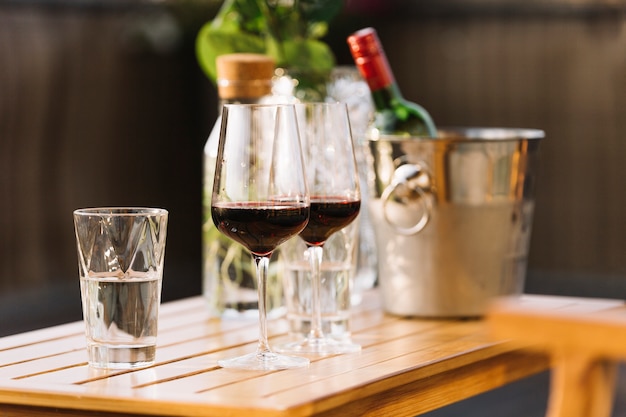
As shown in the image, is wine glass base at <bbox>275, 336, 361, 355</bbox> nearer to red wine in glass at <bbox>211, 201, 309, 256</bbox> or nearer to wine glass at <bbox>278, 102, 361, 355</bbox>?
wine glass at <bbox>278, 102, 361, 355</bbox>

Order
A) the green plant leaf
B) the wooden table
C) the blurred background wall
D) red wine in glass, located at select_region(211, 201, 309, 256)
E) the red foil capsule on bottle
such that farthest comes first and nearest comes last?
the blurred background wall
the green plant leaf
the red foil capsule on bottle
red wine in glass, located at select_region(211, 201, 309, 256)
the wooden table

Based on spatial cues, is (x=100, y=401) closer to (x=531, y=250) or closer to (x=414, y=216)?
(x=414, y=216)

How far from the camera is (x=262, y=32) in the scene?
1.80m

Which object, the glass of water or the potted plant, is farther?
the potted plant

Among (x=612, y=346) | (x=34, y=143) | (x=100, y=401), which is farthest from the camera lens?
(x=34, y=143)

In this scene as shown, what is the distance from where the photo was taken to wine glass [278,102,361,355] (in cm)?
137

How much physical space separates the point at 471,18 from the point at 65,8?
1592 millimetres

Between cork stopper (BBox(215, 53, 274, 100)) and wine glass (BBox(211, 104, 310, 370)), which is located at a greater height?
cork stopper (BBox(215, 53, 274, 100))

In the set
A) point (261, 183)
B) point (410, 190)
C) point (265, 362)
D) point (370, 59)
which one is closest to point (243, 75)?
point (370, 59)

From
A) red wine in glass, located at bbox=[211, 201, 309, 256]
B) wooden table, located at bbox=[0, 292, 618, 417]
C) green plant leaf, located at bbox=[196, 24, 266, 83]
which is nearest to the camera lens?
wooden table, located at bbox=[0, 292, 618, 417]

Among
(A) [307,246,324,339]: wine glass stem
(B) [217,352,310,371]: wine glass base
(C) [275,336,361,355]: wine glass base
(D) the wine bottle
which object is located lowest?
(C) [275,336,361,355]: wine glass base

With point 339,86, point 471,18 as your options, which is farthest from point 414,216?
point 471,18

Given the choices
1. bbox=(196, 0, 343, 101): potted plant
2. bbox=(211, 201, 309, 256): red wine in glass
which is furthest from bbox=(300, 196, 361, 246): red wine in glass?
bbox=(196, 0, 343, 101): potted plant

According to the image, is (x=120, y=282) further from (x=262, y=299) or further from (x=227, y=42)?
(x=227, y=42)
